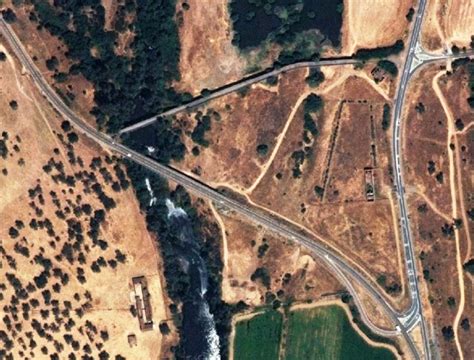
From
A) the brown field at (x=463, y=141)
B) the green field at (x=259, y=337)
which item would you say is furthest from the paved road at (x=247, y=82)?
the green field at (x=259, y=337)

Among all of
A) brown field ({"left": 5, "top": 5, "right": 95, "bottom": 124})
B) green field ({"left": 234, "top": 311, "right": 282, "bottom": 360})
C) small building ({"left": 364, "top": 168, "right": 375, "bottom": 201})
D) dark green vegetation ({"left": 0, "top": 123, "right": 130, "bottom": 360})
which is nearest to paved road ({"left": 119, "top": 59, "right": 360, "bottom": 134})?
brown field ({"left": 5, "top": 5, "right": 95, "bottom": 124})

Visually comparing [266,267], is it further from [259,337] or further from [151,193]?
[151,193]

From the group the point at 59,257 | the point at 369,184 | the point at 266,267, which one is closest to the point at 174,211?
the point at 266,267

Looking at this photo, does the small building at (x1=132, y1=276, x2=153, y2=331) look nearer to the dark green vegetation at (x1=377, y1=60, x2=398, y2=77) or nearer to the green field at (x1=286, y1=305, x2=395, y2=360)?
the green field at (x1=286, y1=305, x2=395, y2=360)

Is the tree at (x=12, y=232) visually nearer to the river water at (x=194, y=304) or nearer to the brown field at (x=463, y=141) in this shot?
the river water at (x=194, y=304)

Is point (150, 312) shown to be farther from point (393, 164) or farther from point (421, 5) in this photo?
point (421, 5)
